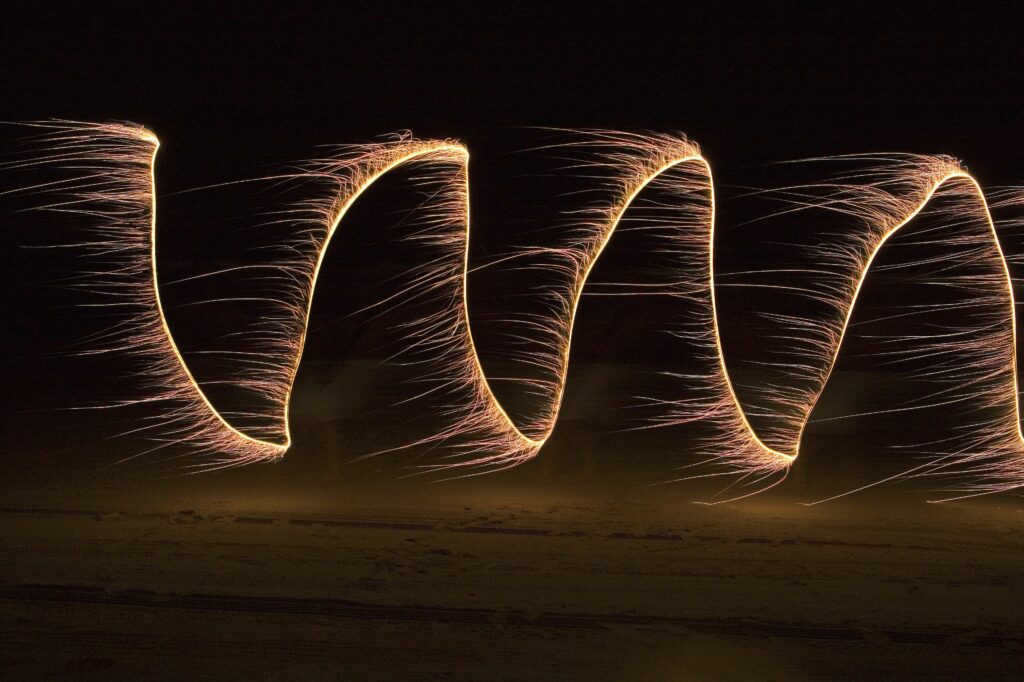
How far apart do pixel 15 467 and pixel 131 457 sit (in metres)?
0.70

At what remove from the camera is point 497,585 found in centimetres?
375

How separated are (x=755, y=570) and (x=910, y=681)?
3.35 ft

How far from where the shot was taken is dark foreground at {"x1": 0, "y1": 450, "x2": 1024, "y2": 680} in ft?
10.2

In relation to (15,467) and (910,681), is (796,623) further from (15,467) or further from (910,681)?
(15,467)

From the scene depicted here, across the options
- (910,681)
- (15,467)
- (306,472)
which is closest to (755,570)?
(910,681)

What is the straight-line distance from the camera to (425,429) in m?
7.00

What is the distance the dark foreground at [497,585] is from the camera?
3.10 meters

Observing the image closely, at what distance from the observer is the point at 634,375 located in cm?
879

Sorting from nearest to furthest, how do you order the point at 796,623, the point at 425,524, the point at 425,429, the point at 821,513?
the point at 796,623
the point at 425,524
the point at 821,513
the point at 425,429

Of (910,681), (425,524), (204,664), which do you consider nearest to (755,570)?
(910,681)

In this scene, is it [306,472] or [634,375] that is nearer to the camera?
[306,472]

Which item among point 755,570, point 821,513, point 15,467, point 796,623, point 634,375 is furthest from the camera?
point 634,375

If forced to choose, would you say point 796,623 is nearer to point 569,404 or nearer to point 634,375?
point 569,404

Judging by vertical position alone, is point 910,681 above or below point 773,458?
below
